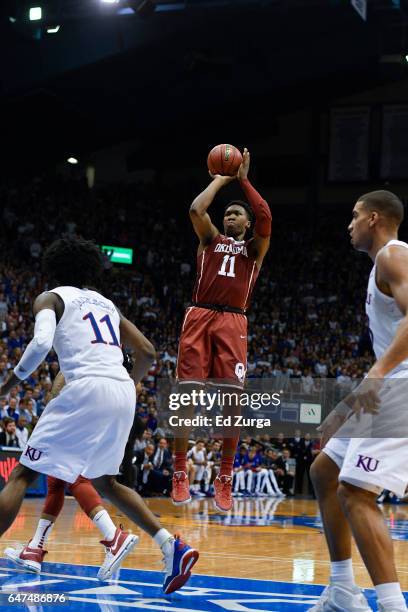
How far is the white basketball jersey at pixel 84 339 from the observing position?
589cm

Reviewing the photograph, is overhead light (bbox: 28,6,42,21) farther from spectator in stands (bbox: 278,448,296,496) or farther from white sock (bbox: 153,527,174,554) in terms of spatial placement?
white sock (bbox: 153,527,174,554)

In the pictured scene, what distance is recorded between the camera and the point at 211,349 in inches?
307

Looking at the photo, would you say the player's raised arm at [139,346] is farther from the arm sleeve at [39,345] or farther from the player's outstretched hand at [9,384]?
the player's outstretched hand at [9,384]

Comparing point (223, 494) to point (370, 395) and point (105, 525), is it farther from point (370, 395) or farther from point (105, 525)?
point (370, 395)

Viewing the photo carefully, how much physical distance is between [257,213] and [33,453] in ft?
9.51

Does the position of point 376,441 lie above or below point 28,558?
above

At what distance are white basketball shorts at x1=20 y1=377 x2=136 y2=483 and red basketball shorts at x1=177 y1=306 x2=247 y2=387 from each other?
1816 mm

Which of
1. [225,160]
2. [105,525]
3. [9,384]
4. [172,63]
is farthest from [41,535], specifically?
[172,63]

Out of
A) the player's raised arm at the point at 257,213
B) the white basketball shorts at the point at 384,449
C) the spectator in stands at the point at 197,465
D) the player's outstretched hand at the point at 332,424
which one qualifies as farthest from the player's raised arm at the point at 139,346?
the spectator in stands at the point at 197,465

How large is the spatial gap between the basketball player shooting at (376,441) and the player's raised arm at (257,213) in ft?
7.84

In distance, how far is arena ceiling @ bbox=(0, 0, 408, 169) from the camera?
22953 millimetres

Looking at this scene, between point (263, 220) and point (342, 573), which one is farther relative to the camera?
point (263, 220)

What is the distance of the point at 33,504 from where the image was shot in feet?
51.3

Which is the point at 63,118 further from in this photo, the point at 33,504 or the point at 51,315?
the point at 51,315
